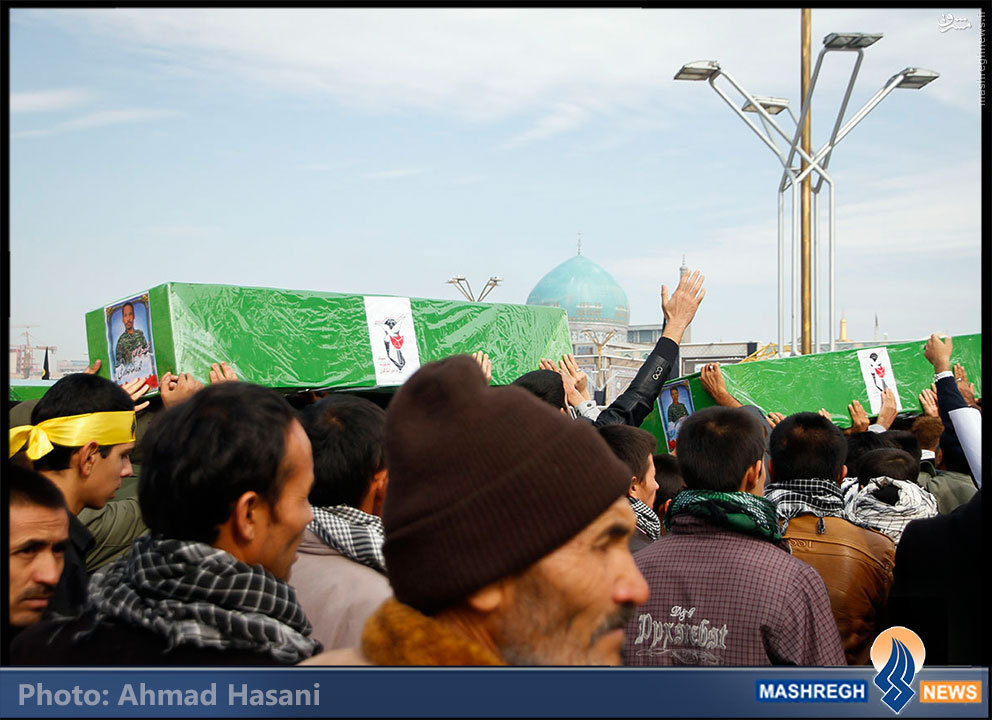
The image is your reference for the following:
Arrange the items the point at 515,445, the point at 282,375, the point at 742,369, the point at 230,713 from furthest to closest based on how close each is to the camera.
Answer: the point at 742,369 < the point at 282,375 < the point at 230,713 < the point at 515,445

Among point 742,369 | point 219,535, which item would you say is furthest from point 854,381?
point 219,535

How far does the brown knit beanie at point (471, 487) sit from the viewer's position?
1338 millimetres

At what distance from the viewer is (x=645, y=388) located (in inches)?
151

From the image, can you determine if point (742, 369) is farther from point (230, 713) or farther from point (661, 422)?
point (230, 713)

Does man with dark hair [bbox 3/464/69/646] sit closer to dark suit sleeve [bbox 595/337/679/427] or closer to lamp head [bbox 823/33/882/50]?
dark suit sleeve [bbox 595/337/679/427]

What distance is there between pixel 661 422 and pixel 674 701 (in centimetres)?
556

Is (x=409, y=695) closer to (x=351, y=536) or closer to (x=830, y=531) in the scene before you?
(x=351, y=536)

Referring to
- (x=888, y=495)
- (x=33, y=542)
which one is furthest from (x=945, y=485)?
(x=33, y=542)

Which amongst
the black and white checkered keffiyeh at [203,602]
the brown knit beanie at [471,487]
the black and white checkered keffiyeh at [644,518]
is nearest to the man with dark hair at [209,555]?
the black and white checkered keffiyeh at [203,602]

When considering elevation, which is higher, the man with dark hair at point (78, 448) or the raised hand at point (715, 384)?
the man with dark hair at point (78, 448)

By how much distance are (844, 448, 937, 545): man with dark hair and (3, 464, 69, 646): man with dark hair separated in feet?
9.11

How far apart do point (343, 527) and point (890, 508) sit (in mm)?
2239

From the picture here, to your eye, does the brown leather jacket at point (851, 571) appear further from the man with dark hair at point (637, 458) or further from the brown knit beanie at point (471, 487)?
the brown knit beanie at point (471, 487)

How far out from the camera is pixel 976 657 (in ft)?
5.70
